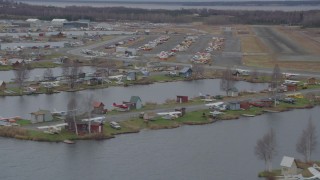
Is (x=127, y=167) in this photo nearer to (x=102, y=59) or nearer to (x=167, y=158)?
(x=167, y=158)

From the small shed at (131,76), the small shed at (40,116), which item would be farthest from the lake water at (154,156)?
the small shed at (131,76)

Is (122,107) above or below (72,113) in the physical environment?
below

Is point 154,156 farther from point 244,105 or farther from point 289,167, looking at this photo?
point 244,105

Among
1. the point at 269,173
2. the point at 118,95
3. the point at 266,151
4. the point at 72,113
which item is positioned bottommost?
the point at 269,173

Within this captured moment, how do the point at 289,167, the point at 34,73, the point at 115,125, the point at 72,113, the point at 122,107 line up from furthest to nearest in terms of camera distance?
the point at 34,73, the point at 122,107, the point at 115,125, the point at 72,113, the point at 289,167

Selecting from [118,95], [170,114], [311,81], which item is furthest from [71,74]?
[311,81]

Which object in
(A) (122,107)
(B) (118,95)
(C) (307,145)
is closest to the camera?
(C) (307,145)

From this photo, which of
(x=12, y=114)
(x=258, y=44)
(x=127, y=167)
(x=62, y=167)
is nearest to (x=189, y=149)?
(x=127, y=167)

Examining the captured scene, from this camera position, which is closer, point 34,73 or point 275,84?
point 275,84
